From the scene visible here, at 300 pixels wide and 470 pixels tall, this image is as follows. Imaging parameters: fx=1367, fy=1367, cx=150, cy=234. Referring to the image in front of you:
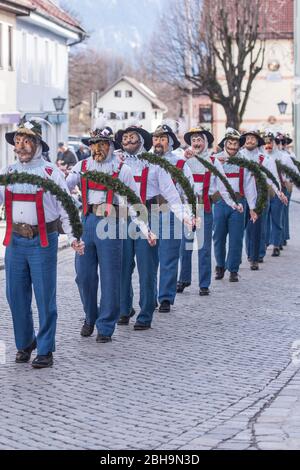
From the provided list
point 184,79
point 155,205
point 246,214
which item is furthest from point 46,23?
point 155,205

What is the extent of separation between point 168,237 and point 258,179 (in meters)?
3.29

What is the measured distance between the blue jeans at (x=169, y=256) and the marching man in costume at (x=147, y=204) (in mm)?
858

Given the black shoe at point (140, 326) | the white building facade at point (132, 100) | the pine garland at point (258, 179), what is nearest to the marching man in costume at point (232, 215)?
the pine garland at point (258, 179)

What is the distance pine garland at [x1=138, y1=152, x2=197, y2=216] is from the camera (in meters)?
13.0

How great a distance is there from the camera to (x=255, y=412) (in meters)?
8.52

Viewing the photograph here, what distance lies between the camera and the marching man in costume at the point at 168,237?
14.0 meters

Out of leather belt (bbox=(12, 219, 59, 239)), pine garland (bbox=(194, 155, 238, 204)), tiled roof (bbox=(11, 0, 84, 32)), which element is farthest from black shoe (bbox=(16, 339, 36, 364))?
tiled roof (bbox=(11, 0, 84, 32))

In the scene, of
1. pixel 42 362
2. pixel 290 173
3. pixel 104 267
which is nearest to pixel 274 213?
pixel 290 173

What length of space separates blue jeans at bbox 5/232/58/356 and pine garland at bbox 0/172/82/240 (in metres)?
0.24

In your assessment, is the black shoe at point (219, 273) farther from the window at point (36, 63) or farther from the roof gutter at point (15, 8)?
the window at point (36, 63)

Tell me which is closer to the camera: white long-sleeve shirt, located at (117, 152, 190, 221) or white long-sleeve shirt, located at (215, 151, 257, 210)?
white long-sleeve shirt, located at (117, 152, 190, 221)

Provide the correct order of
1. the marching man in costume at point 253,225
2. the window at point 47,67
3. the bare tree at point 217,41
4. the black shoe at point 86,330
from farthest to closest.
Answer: the bare tree at point 217,41 → the window at point 47,67 → the marching man in costume at point 253,225 → the black shoe at point 86,330

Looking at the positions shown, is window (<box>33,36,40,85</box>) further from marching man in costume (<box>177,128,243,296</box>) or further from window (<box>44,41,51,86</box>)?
marching man in costume (<box>177,128,243,296</box>)

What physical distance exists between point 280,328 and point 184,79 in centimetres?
5515
